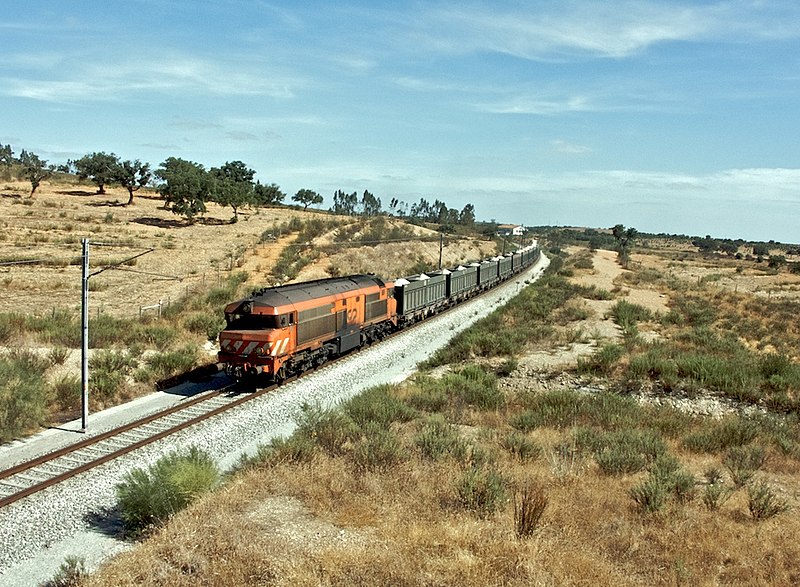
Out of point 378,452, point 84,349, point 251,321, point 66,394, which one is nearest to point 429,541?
point 378,452

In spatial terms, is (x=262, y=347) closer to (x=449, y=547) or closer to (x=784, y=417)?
(x=449, y=547)

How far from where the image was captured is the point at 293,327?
22766 mm

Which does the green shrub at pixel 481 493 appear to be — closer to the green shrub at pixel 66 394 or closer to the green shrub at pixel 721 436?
the green shrub at pixel 721 436

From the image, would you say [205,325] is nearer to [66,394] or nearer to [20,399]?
[66,394]

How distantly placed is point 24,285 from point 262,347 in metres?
27.1

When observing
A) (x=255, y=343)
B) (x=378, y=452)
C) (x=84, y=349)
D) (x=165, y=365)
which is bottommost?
(x=165, y=365)

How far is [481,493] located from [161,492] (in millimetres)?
6091

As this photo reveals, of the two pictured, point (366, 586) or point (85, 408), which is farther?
point (85, 408)

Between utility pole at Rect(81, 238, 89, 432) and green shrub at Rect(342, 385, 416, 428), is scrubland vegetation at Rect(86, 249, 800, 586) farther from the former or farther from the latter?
utility pole at Rect(81, 238, 89, 432)

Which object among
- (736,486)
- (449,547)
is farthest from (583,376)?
(449,547)

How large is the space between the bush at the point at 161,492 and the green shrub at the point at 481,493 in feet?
16.9

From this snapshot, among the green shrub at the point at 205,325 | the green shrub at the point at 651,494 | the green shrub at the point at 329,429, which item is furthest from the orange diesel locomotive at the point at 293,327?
the green shrub at the point at 651,494

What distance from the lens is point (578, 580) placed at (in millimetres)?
8820

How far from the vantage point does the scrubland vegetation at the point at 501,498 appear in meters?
9.34
